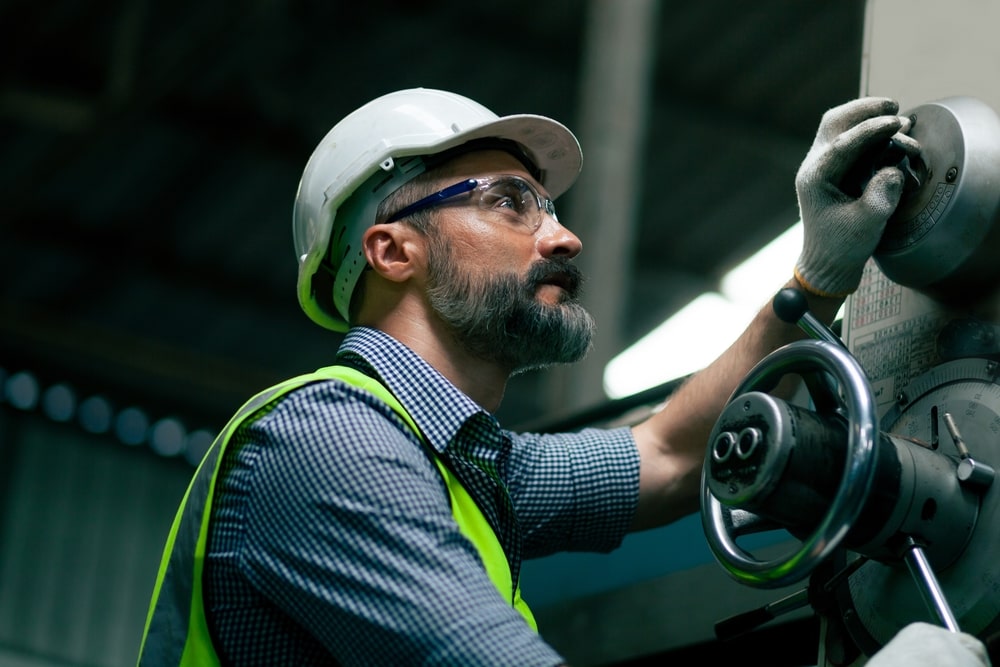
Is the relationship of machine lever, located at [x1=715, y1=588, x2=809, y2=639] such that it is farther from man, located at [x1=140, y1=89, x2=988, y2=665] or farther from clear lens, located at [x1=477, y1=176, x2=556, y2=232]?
clear lens, located at [x1=477, y1=176, x2=556, y2=232]

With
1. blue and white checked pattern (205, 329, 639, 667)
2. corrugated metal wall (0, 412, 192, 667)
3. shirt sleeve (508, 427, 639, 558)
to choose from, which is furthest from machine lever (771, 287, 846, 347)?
corrugated metal wall (0, 412, 192, 667)

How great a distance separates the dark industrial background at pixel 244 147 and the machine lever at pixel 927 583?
197 inches

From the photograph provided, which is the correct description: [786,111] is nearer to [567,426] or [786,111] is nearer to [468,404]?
[567,426]

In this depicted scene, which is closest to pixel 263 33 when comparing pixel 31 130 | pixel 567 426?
pixel 31 130

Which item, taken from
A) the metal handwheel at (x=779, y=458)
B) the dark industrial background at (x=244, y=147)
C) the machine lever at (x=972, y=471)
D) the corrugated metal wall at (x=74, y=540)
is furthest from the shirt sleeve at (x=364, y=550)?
the corrugated metal wall at (x=74, y=540)

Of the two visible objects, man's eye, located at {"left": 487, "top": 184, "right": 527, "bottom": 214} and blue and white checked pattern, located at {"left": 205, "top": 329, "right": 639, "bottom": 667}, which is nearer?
blue and white checked pattern, located at {"left": 205, "top": 329, "right": 639, "bottom": 667}

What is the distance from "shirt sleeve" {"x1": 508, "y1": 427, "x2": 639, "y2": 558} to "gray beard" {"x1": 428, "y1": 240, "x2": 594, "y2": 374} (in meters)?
0.15

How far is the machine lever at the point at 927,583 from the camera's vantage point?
1.37m

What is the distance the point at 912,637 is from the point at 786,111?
28.3ft

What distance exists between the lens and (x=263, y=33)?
8578 millimetres

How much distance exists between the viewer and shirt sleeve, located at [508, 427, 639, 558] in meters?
2.09

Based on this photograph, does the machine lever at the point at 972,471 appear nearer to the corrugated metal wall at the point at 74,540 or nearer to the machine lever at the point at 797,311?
the machine lever at the point at 797,311

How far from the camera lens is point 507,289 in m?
2.04

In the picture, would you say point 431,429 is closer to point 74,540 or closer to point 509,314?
point 509,314
